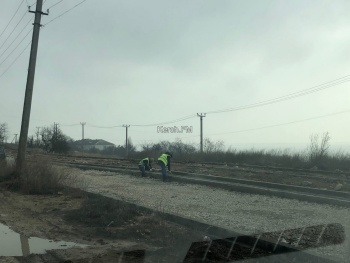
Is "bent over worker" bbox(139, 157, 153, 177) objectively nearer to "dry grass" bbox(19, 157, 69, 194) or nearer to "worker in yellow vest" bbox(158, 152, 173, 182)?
"worker in yellow vest" bbox(158, 152, 173, 182)

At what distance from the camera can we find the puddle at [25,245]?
746cm

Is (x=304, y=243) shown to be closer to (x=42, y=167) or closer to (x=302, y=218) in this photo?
(x=302, y=218)

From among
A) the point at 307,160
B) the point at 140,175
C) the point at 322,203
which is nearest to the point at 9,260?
the point at 322,203

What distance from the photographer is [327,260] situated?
6.16m

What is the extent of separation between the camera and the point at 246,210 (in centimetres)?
1180

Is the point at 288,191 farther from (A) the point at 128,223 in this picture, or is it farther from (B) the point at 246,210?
(A) the point at 128,223

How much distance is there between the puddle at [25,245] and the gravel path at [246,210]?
3317 mm

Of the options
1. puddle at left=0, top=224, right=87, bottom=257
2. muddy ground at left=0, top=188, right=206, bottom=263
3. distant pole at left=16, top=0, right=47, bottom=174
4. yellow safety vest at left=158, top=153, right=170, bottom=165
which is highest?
distant pole at left=16, top=0, right=47, bottom=174

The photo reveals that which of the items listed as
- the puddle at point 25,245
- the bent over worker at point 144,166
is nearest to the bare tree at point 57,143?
the bent over worker at point 144,166

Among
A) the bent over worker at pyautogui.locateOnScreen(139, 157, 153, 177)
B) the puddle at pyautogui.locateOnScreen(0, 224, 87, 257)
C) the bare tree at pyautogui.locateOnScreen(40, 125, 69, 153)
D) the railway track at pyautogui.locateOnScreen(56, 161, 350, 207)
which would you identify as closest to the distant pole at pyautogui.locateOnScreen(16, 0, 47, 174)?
the bent over worker at pyautogui.locateOnScreen(139, 157, 153, 177)

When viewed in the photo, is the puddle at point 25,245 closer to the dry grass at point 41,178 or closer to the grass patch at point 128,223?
the grass patch at point 128,223

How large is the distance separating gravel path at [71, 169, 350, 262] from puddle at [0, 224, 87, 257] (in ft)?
10.9

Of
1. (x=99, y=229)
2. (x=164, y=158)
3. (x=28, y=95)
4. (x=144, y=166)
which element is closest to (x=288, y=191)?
(x=164, y=158)

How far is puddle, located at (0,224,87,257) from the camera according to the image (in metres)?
7.46
